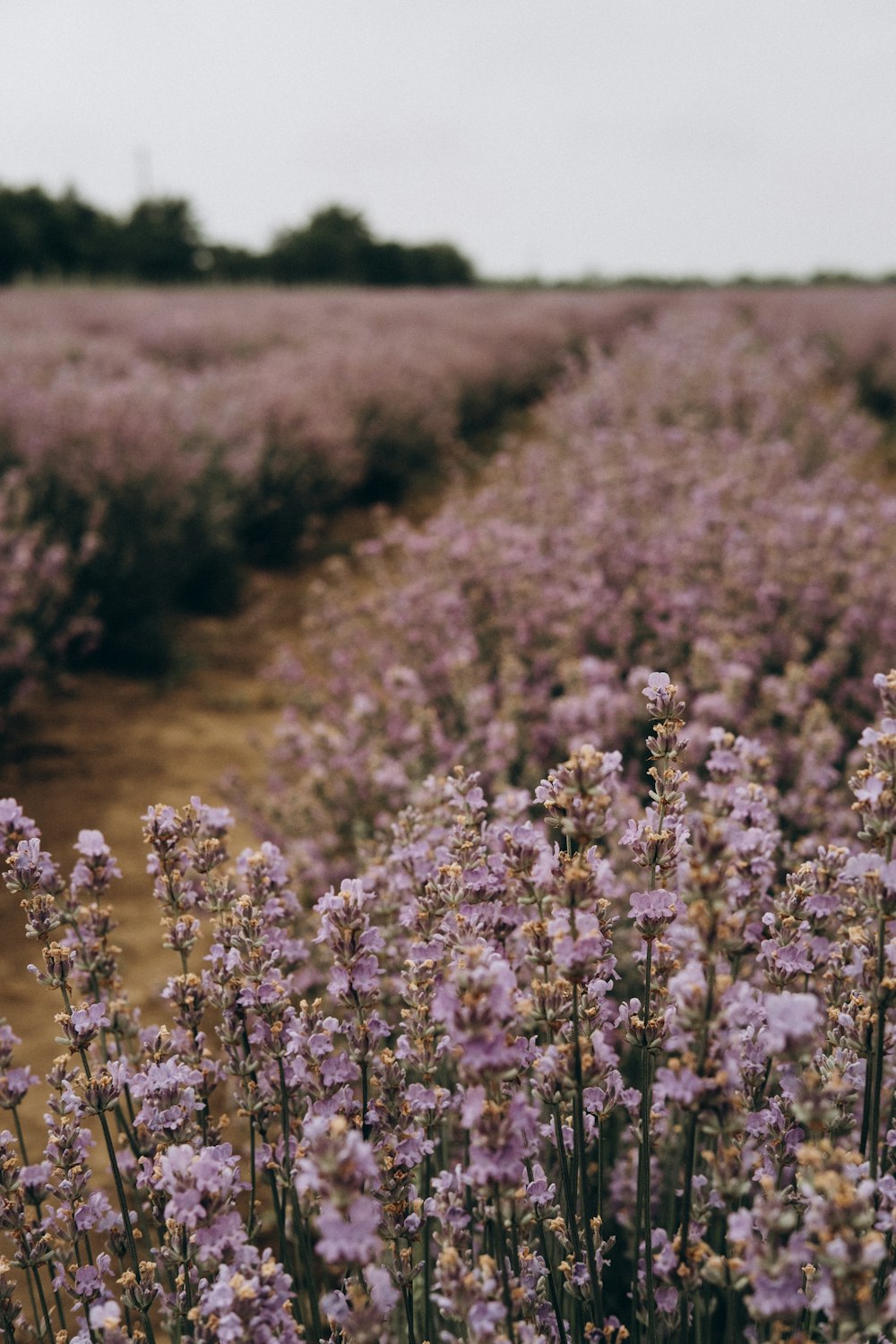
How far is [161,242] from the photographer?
32.5 metres

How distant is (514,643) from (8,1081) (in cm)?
282

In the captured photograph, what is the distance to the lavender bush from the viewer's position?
89 cm

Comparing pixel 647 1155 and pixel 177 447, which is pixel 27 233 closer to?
pixel 177 447

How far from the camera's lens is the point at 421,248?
152ft

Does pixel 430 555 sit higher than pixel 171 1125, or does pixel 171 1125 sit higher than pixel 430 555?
pixel 430 555

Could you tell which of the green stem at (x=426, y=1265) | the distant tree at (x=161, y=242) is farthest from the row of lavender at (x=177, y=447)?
the distant tree at (x=161, y=242)

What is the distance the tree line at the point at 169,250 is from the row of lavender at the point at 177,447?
13700mm

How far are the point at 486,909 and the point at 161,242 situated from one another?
35.6 meters

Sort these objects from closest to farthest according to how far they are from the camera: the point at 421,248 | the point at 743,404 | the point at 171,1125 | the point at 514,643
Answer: the point at 171,1125 < the point at 514,643 < the point at 743,404 < the point at 421,248

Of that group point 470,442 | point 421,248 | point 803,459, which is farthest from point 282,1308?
point 421,248

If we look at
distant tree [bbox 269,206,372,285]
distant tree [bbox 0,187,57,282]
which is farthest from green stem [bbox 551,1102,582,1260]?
distant tree [bbox 269,206,372,285]

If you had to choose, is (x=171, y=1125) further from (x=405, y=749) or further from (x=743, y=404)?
(x=743, y=404)

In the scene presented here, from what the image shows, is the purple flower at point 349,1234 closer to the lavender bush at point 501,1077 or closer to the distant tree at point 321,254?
the lavender bush at point 501,1077

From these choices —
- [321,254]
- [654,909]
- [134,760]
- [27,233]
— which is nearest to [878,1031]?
[654,909]
